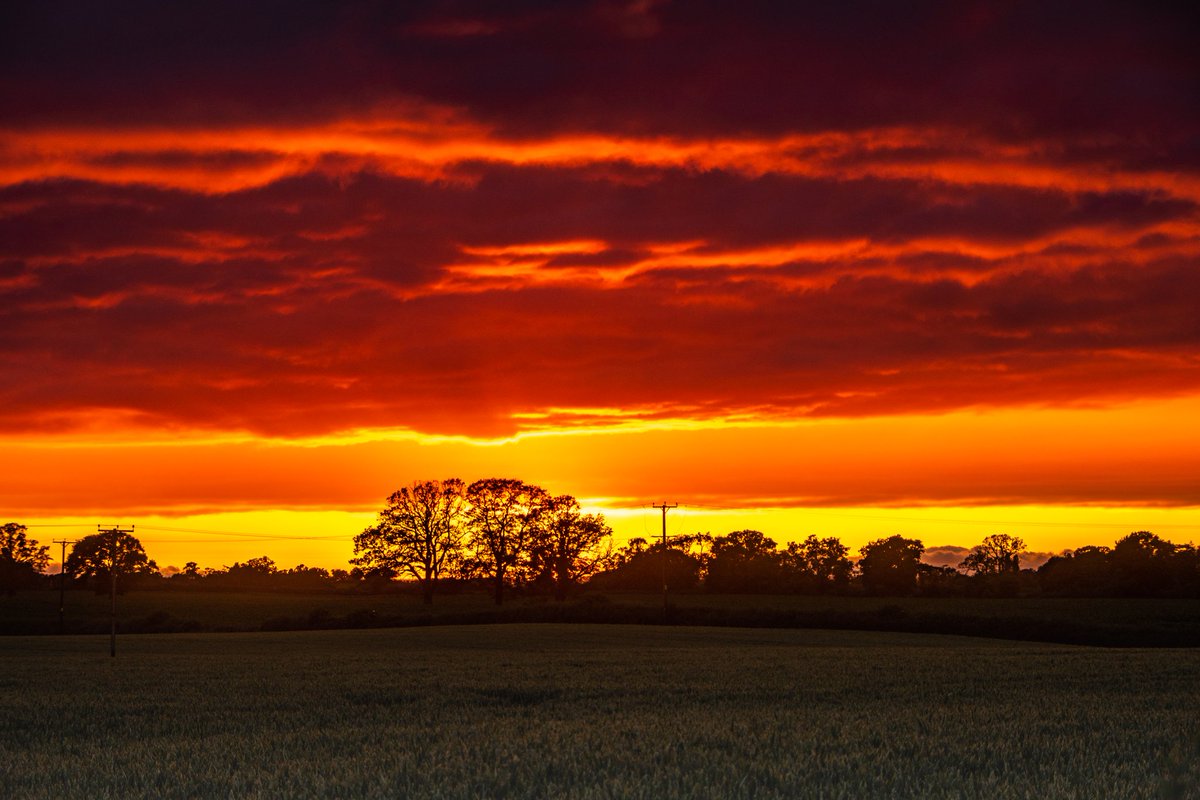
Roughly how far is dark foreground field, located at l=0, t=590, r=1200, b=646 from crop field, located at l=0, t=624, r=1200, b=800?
43802 millimetres

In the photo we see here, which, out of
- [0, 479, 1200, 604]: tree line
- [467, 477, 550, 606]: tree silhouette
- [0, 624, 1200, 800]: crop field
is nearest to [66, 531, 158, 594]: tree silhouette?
[0, 479, 1200, 604]: tree line

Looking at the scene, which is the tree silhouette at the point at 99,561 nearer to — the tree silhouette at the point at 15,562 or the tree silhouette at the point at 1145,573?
the tree silhouette at the point at 15,562

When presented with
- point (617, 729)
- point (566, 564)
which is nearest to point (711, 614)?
point (566, 564)

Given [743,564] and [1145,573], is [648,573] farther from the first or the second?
[1145,573]

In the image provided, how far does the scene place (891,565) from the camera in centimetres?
16225

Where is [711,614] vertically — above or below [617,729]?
below

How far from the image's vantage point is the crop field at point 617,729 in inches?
596

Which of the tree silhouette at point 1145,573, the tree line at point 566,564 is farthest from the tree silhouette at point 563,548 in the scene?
the tree silhouette at point 1145,573

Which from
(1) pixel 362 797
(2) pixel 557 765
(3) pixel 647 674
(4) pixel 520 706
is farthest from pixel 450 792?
(3) pixel 647 674

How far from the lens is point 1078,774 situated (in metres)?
15.4

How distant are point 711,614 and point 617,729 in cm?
8338

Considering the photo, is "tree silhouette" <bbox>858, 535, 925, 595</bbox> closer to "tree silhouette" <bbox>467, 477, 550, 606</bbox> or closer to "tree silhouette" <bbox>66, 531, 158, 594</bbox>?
"tree silhouette" <bbox>467, 477, 550, 606</bbox>

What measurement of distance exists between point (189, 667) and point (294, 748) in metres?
31.2

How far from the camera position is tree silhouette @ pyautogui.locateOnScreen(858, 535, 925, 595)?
452ft
